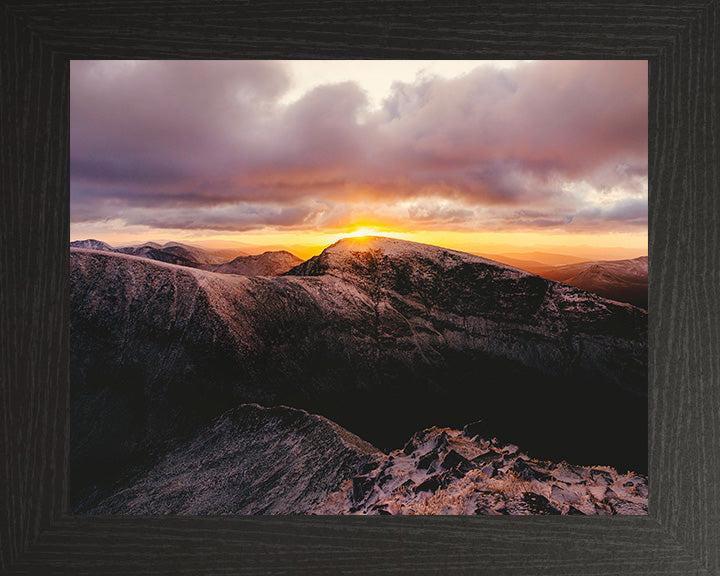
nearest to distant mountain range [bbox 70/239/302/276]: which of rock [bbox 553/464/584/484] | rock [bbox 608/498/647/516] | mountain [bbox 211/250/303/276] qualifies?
mountain [bbox 211/250/303/276]

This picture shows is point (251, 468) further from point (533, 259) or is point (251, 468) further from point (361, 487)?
point (533, 259)

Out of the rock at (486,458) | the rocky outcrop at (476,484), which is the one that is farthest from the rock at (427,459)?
the rock at (486,458)

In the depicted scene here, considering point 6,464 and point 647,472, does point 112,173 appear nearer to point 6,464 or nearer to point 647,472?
point 6,464

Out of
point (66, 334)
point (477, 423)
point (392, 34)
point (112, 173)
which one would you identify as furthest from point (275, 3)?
point (477, 423)

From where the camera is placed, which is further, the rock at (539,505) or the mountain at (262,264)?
the mountain at (262,264)

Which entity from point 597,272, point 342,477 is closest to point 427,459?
point 342,477

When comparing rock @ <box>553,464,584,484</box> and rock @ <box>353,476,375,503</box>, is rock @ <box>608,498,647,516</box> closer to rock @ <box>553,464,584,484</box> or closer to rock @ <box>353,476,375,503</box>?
rock @ <box>553,464,584,484</box>

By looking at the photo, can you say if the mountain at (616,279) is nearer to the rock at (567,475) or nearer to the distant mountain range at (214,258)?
the rock at (567,475)
